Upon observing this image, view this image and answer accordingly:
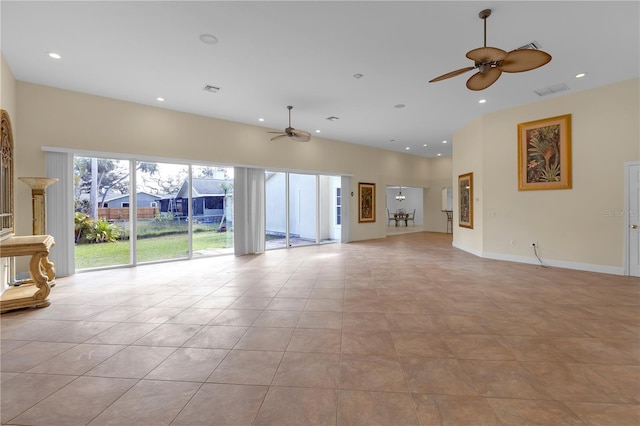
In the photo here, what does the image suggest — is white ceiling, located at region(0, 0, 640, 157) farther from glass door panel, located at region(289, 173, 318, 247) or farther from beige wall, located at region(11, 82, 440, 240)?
glass door panel, located at region(289, 173, 318, 247)

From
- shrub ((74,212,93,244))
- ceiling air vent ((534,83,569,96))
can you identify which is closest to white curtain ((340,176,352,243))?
ceiling air vent ((534,83,569,96))

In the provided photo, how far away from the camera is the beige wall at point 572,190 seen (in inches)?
221

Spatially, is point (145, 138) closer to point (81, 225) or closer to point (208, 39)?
point (81, 225)

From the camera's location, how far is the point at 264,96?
6047mm

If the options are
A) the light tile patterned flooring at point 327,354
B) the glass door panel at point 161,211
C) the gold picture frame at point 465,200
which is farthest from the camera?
the gold picture frame at point 465,200

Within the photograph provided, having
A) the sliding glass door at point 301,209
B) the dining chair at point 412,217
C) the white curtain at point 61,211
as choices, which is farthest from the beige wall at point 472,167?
the white curtain at point 61,211

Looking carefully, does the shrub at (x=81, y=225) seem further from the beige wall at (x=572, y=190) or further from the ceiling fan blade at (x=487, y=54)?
the beige wall at (x=572, y=190)

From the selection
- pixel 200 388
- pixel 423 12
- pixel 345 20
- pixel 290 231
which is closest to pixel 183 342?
pixel 200 388

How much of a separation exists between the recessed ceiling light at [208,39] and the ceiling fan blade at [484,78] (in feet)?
11.9

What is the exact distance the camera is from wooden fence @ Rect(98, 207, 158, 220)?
6.27 metres

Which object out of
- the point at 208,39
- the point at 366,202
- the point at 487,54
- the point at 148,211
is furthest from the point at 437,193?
the point at 208,39

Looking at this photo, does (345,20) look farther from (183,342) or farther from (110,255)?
(110,255)

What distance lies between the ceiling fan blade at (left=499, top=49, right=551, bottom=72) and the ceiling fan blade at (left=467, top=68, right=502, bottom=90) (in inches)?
3.4

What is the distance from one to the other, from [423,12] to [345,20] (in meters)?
0.96
